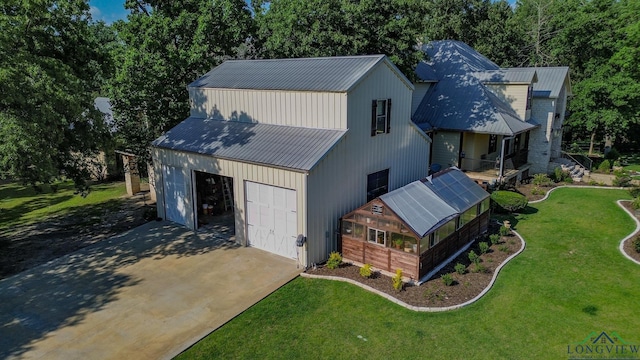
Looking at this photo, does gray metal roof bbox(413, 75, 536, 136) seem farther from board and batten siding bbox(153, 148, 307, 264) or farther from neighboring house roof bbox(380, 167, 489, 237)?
board and batten siding bbox(153, 148, 307, 264)

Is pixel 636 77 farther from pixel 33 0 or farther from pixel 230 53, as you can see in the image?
pixel 33 0

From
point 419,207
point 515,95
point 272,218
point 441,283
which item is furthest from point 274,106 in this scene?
point 515,95

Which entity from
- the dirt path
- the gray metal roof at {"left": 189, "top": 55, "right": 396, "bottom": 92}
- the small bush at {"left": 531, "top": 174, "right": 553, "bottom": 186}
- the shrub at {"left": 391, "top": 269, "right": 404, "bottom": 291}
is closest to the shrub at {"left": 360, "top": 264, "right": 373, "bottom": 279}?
the shrub at {"left": 391, "top": 269, "right": 404, "bottom": 291}

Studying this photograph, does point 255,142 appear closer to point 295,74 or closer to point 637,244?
point 295,74

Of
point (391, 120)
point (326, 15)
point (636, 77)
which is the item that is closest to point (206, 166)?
point (391, 120)

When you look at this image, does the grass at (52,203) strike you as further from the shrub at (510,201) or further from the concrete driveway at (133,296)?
the shrub at (510,201)

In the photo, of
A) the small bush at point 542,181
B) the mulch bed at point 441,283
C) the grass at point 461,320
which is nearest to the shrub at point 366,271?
the mulch bed at point 441,283
